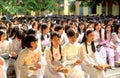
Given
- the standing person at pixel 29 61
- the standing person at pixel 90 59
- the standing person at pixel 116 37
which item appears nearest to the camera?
the standing person at pixel 29 61

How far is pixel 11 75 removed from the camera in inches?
220

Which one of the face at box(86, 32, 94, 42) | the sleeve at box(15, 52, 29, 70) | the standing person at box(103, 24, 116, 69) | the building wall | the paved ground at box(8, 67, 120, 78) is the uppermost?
the face at box(86, 32, 94, 42)

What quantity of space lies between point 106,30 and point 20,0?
9193 mm

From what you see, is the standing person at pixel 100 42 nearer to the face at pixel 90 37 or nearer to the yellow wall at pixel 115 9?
the face at pixel 90 37

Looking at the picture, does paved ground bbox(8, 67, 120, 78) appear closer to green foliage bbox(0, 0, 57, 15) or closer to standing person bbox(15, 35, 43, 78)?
standing person bbox(15, 35, 43, 78)

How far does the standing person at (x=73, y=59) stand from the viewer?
557 centimetres

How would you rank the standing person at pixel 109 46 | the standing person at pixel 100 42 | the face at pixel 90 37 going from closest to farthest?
the face at pixel 90 37 < the standing person at pixel 100 42 < the standing person at pixel 109 46

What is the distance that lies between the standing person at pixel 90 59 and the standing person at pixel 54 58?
55 cm

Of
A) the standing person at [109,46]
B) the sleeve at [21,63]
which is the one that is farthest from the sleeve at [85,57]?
the standing person at [109,46]

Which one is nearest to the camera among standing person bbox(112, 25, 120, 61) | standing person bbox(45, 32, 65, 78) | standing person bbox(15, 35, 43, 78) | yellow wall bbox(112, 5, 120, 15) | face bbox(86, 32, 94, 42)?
standing person bbox(15, 35, 43, 78)

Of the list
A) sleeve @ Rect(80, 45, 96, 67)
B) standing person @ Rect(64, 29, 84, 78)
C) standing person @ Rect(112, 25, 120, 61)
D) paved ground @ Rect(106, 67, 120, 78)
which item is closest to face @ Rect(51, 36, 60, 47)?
standing person @ Rect(64, 29, 84, 78)

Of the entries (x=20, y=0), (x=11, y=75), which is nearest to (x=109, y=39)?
(x=11, y=75)

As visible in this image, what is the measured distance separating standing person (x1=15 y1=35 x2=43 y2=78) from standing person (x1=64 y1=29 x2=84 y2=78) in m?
0.65

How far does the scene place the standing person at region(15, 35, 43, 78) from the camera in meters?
5.04
